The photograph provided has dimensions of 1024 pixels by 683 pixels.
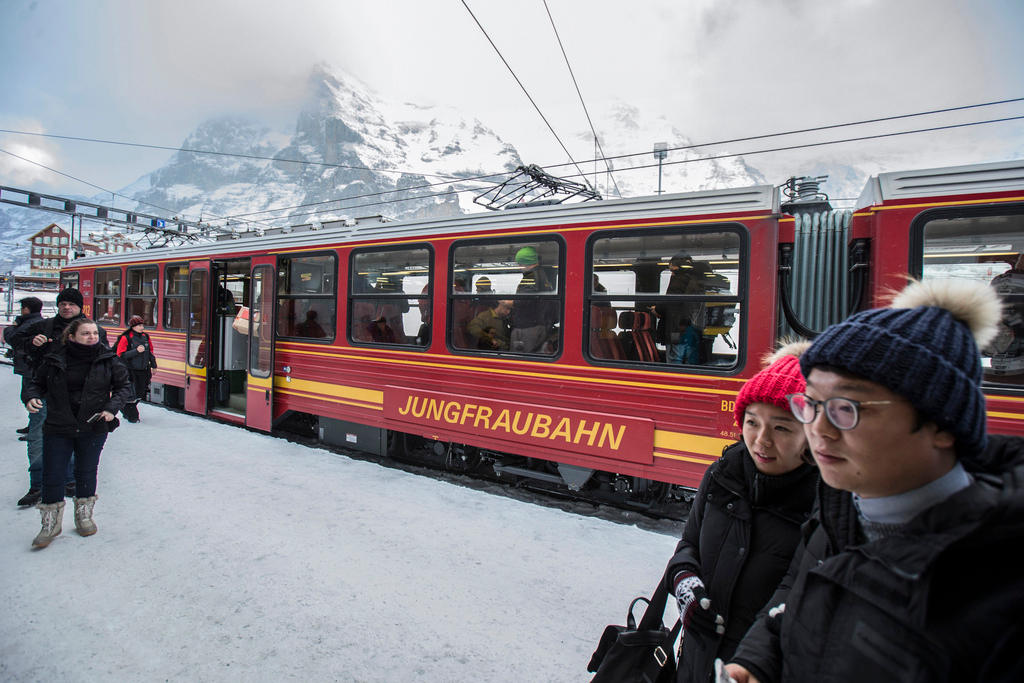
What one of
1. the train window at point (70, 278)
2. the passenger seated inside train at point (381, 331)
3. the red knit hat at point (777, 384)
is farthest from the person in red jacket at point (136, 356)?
the red knit hat at point (777, 384)

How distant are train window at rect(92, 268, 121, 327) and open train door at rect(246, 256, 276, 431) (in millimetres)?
4643

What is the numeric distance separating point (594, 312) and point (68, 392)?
4089 mm

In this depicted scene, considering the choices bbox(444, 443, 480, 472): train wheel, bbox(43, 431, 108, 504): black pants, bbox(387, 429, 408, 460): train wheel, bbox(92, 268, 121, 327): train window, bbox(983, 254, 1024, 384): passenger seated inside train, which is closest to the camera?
bbox(983, 254, 1024, 384): passenger seated inside train

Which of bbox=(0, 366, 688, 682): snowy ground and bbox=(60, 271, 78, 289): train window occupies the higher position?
bbox=(60, 271, 78, 289): train window

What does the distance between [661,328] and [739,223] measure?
1041mm

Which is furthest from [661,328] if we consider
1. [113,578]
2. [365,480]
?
[113,578]

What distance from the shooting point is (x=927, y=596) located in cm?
83

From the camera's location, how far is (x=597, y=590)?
3.25 metres

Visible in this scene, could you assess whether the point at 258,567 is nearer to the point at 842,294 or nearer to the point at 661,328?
the point at 661,328

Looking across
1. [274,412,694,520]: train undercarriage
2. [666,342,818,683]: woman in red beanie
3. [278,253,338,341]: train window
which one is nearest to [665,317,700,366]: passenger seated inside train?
[274,412,694,520]: train undercarriage

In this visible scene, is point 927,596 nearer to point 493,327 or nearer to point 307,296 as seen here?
point 493,327

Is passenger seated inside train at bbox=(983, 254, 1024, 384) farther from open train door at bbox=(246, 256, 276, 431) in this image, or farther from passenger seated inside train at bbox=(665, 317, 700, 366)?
open train door at bbox=(246, 256, 276, 431)

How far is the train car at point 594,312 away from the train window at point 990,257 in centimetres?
1

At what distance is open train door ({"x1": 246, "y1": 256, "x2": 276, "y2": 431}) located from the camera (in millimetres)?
7163
